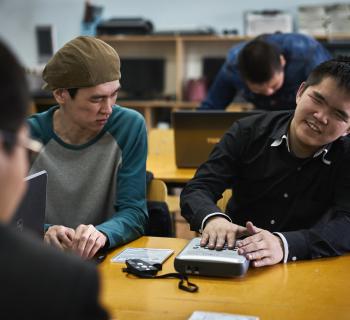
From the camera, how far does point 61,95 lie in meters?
1.91

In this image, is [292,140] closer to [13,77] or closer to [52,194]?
[52,194]

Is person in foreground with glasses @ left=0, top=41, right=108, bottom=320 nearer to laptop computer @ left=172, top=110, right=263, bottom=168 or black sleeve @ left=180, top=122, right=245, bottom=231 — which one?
black sleeve @ left=180, top=122, right=245, bottom=231

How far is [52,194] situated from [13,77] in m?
1.37

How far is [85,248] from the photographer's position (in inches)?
61.3

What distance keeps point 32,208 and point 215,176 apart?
0.81 metres

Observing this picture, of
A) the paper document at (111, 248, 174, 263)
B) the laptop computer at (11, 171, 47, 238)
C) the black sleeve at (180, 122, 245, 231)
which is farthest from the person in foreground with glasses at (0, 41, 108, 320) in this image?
the black sleeve at (180, 122, 245, 231)

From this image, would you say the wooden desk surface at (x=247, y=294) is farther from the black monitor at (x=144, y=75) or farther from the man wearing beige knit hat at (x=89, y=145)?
the black monitor at (x=144, y=75)

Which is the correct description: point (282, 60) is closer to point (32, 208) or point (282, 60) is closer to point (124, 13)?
point (32, 208)

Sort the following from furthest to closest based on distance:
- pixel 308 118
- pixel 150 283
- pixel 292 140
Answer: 1. pixel 292 140
2. pixel 308 118
3. pixel 150 283

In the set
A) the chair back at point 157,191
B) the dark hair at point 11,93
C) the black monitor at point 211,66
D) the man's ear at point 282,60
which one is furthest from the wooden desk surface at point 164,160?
the black monitor at point 211,66

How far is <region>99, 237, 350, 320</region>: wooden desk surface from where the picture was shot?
1.20 meters

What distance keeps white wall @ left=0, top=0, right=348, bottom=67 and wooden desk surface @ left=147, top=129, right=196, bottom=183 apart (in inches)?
113

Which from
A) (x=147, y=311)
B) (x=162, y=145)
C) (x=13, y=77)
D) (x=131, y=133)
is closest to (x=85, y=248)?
(x=147, y=311)

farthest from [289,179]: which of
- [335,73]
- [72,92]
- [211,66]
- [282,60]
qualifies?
[211,66]
